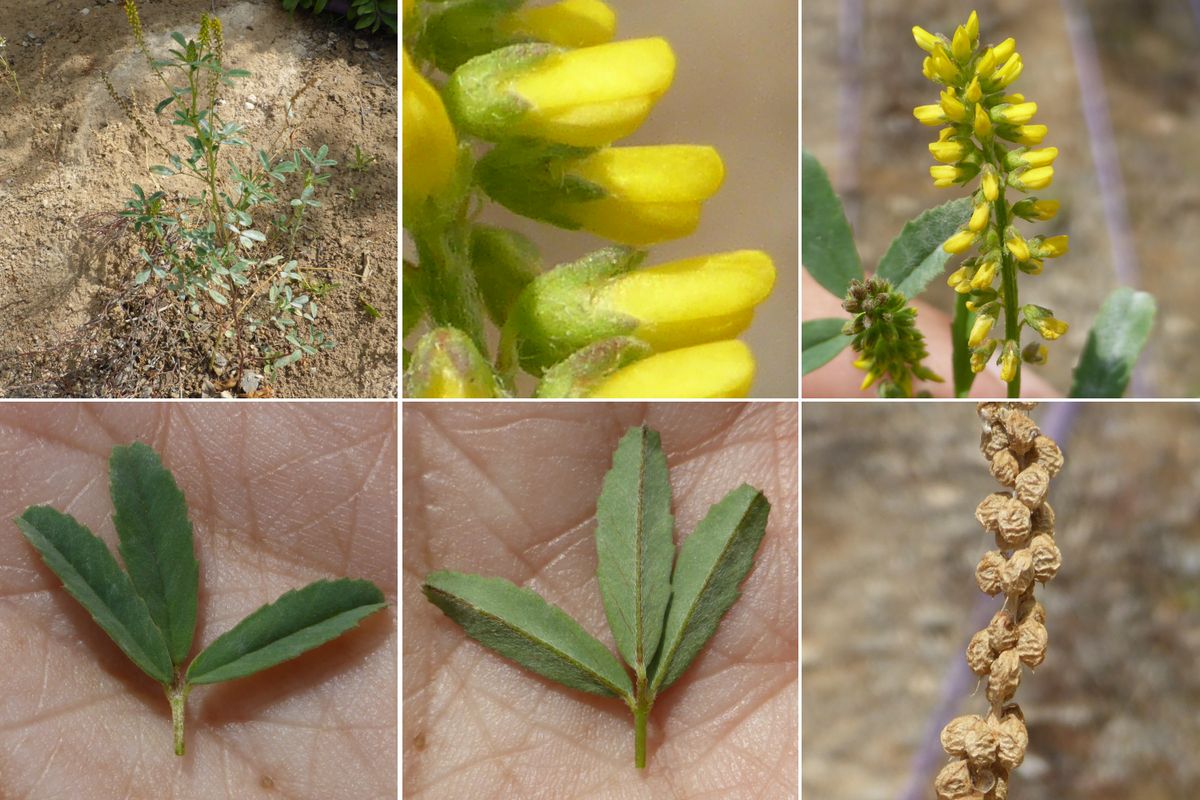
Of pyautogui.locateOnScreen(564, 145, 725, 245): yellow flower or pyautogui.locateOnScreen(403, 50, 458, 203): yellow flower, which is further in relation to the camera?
pyautogui.locateOnScreen(564, 145, 725, 245): yellow flower

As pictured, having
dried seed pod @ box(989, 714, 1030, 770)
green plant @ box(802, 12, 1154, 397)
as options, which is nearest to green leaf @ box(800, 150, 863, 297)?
green plant @ box(802, 12, 1154, 397)

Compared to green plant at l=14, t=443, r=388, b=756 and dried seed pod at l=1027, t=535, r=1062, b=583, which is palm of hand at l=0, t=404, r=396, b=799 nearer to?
green plant at l=14, t=443, r=388, b=756

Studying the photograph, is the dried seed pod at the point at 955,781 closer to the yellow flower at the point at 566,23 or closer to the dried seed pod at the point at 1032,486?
the dried seed pod at the point at 1032,486

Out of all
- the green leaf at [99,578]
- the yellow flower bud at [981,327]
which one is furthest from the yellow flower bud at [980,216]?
the green leaf at [99,578]

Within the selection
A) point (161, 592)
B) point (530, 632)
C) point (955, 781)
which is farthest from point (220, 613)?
point (955, 781)

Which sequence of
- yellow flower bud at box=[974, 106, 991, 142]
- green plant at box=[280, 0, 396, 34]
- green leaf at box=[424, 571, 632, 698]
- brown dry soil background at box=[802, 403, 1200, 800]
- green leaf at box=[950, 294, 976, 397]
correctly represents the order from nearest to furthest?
1. yellow flower bud at box=[974, 106, 991, 142]
2. green leaf at box=[950, 294, 976, 397]
3. green leaf at box=[424, 571, 632, 698]
4. brown dry soil background at box=[802, 403, 1200, 800]
5. green plant at box=[280, 0, 396, 34]

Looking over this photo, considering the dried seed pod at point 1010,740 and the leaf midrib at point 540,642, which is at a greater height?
the leaf midrib at point 540,642

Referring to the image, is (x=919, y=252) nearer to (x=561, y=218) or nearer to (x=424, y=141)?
(x=561, y=218)
